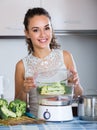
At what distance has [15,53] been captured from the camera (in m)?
2.75

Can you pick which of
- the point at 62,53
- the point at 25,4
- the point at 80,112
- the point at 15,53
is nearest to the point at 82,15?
the point at 25,4

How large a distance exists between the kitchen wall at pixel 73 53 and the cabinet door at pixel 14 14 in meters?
0.21

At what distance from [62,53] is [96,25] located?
94 cm

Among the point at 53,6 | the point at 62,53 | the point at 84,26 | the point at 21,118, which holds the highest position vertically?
the point at 53,6

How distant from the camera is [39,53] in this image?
1625 mm

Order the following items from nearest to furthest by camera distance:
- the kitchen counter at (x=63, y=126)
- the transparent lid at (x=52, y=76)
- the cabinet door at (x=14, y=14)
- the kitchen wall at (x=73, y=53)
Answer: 1. the kitchen counter at (x=63, y=126)
2. the transparent lid at (x=52, y=76)
3. the cabinet door at (x=14, y=14)
4. the kitchen wall at (x=73, y=53)

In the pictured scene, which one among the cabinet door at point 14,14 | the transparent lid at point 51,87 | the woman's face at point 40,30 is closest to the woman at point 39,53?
the woman's face at point 40,30

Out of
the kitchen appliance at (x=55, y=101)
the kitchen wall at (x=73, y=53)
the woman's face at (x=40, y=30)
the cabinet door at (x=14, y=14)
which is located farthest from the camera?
the kitchen wall at (x=73, y=53)

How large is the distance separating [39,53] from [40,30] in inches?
7.8

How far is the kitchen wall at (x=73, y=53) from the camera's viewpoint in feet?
8.95

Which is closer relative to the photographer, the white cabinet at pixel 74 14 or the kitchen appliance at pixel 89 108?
the kitchen appliance at pixel 89 108

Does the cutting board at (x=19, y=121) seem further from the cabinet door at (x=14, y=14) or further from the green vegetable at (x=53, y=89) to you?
the cabinet door at (x=14, y=14)

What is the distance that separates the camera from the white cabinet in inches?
101

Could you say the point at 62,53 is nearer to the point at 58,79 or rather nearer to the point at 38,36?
the point at 38,36
